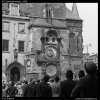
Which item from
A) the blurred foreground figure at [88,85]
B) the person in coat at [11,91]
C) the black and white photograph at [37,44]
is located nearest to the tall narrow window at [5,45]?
the black and white photograph at [37,44]

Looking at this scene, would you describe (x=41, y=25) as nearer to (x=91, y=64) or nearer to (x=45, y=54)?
(x=45, y=54)

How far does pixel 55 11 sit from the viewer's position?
139ft

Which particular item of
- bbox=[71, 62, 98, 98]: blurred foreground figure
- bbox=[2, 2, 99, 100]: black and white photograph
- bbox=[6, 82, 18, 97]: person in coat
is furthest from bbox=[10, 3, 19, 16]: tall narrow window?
bbox=[71, 62, 98, 98]: blurred foreground figure

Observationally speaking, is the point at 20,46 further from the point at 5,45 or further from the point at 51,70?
the point at 51,70

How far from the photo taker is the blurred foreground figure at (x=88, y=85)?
229 inches

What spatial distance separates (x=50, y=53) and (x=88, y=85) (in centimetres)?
3454

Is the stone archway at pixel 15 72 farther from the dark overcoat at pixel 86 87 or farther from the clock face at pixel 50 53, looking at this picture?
the dark overcoat at pixel 86 87

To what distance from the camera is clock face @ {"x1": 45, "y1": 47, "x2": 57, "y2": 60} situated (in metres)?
40.2

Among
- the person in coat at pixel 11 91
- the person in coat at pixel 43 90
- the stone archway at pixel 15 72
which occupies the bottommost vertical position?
the stone archway at pixel 15 72

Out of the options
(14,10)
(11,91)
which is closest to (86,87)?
(11,91)

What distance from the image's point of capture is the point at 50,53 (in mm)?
40375

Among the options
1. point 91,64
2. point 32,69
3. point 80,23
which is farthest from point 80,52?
point 91,64

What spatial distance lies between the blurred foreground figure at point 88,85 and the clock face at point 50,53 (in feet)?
112

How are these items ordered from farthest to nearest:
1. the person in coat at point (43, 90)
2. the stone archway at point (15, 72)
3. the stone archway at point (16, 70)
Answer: the stone archway at point (15, 72) < the stone archway at point (16, 70) < the person in coat at point (43, 90)
